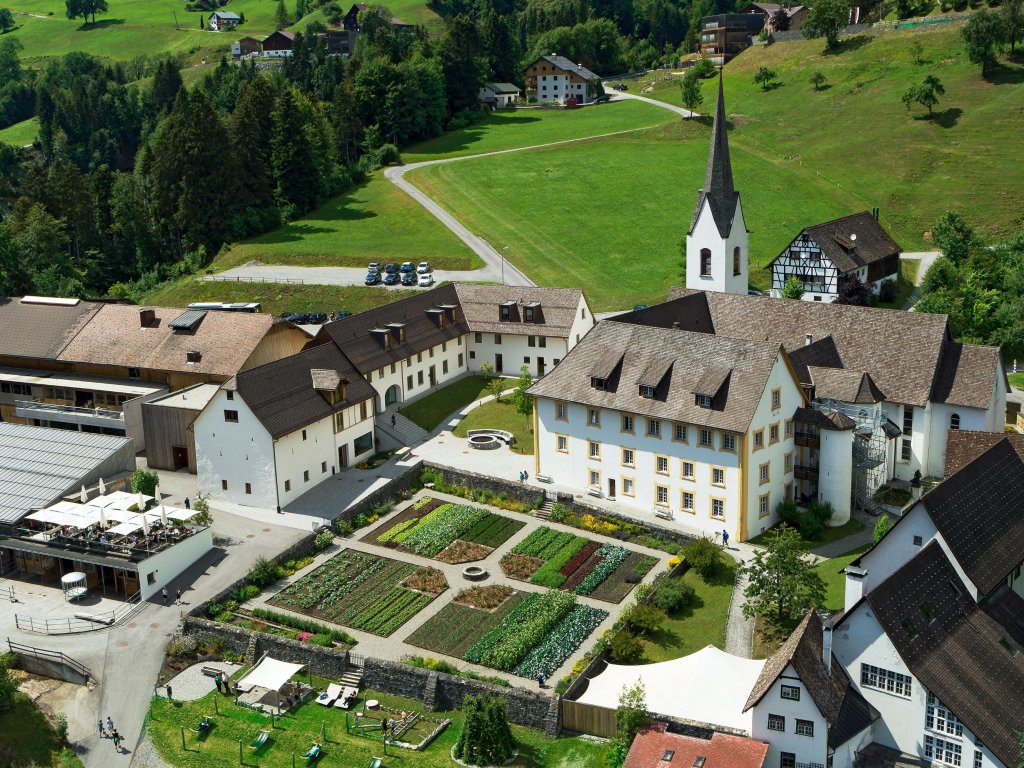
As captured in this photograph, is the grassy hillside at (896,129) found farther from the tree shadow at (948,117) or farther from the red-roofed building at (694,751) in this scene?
the red-roofed building at (694,751)

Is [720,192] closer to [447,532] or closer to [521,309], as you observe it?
[521,309]

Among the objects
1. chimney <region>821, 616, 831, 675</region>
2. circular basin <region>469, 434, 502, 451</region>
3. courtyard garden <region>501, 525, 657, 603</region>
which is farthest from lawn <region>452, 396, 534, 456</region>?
chimney <region>821, 616, 831, 675</region>

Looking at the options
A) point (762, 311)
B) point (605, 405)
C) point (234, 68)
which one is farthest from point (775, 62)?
point (605, 405)

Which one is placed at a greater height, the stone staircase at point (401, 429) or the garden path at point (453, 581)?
the stone staircase at point (401, 429)

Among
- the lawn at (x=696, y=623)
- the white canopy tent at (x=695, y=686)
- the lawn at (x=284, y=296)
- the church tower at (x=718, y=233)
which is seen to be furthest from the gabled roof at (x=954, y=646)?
the lawn at (x=284, y=296)

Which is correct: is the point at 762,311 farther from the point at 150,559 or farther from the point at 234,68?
the point at 234,68

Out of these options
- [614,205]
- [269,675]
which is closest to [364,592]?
[269,675]

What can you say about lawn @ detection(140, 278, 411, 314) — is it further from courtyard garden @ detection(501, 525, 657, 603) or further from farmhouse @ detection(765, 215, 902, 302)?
courtyard garden @ detection(501, 525, 657, 603)
